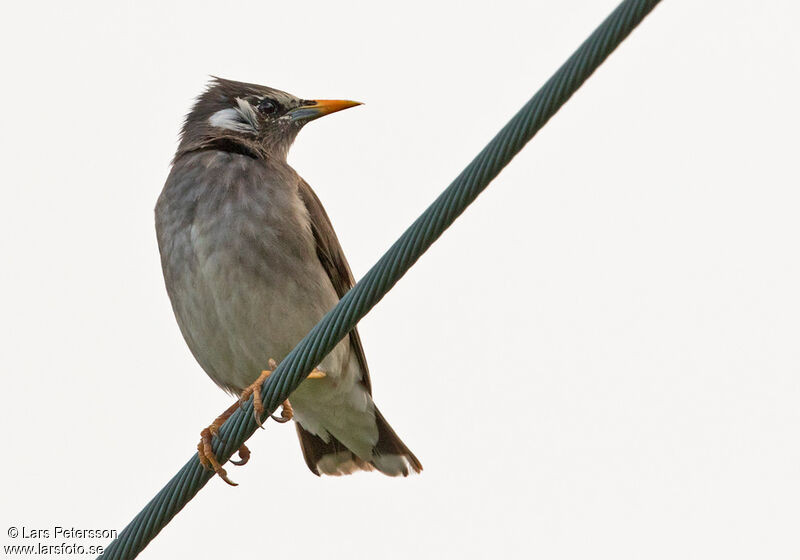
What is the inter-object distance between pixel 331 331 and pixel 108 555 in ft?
4.33

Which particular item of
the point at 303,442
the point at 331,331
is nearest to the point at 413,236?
the point at 331,331

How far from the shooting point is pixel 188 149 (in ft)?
22.5

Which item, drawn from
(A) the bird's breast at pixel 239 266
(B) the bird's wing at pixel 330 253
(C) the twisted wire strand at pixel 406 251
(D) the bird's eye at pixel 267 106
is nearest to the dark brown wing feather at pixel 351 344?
(B) the bird's wing at pixel 330 253

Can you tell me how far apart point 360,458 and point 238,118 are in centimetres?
219

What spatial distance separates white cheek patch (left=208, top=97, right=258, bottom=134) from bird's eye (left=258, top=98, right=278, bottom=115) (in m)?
0.06

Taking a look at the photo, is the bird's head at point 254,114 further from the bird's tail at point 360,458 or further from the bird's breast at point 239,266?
the bird's tail at point 360,458

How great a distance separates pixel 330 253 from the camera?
6520mm

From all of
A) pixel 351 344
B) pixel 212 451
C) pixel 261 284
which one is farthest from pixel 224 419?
pixel 351 344

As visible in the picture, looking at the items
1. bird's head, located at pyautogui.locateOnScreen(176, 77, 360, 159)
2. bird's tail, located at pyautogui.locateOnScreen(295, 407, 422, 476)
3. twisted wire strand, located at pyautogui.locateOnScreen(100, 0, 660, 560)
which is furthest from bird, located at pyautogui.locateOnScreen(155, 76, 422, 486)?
twisted wire strand, located at pyautogui.locateOnScreen(100, 0, 660, 560)

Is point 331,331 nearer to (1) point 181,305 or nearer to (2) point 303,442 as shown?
(1) point 181,305

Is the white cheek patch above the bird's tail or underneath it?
above

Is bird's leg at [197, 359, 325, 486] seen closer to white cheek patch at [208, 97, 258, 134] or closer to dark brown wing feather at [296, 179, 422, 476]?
dark brown wing feather at [296, 179, 422, 476]

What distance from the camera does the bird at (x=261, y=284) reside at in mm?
6051

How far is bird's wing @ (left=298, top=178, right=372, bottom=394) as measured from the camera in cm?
648
